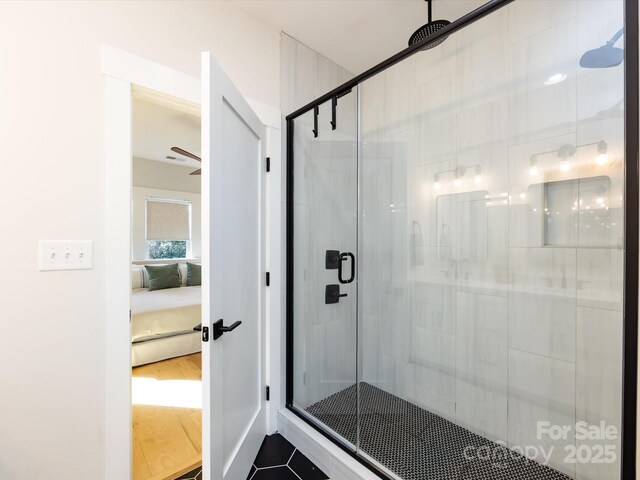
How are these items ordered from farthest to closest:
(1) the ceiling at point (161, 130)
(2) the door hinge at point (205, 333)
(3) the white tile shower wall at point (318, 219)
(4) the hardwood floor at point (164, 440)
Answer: (1) the ceiling at point (161, 130) < (3) the white tile shower wall at point (318, 219) < (4) the hardwood floor at point (164, 440) < (2) the door hinge at point (205, 333)

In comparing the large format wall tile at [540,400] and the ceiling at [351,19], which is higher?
the ceiling at [351,19]

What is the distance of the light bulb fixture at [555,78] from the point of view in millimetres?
1498

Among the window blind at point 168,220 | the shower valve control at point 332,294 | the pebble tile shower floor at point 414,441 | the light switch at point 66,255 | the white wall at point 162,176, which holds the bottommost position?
the pebble tile shower floor at point 414,441

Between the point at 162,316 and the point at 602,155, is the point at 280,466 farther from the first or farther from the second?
the point at 602,155

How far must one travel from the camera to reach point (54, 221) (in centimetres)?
125

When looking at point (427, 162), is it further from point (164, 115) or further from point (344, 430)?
point (164, 115)

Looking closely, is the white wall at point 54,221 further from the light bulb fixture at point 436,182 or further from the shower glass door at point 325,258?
the light bulb fixture at point 436,182

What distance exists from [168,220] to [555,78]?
5.64m

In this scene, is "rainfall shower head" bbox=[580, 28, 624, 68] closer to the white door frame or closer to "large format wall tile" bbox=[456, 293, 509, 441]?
"large format wall tile" bbox=[456, 293, 509, 441]

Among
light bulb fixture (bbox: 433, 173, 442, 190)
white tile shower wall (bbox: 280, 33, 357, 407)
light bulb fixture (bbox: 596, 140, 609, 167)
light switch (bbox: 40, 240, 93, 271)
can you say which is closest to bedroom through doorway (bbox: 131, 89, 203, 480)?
light switch (bbox: 40, 240, 93, 271)

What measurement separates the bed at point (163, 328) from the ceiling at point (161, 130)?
2.00m

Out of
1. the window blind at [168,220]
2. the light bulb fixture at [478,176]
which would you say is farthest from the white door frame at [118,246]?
the window blind at [168,220]

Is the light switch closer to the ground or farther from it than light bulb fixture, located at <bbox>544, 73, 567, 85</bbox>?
closer to the ground

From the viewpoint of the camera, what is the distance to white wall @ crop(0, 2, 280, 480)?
1.17m
